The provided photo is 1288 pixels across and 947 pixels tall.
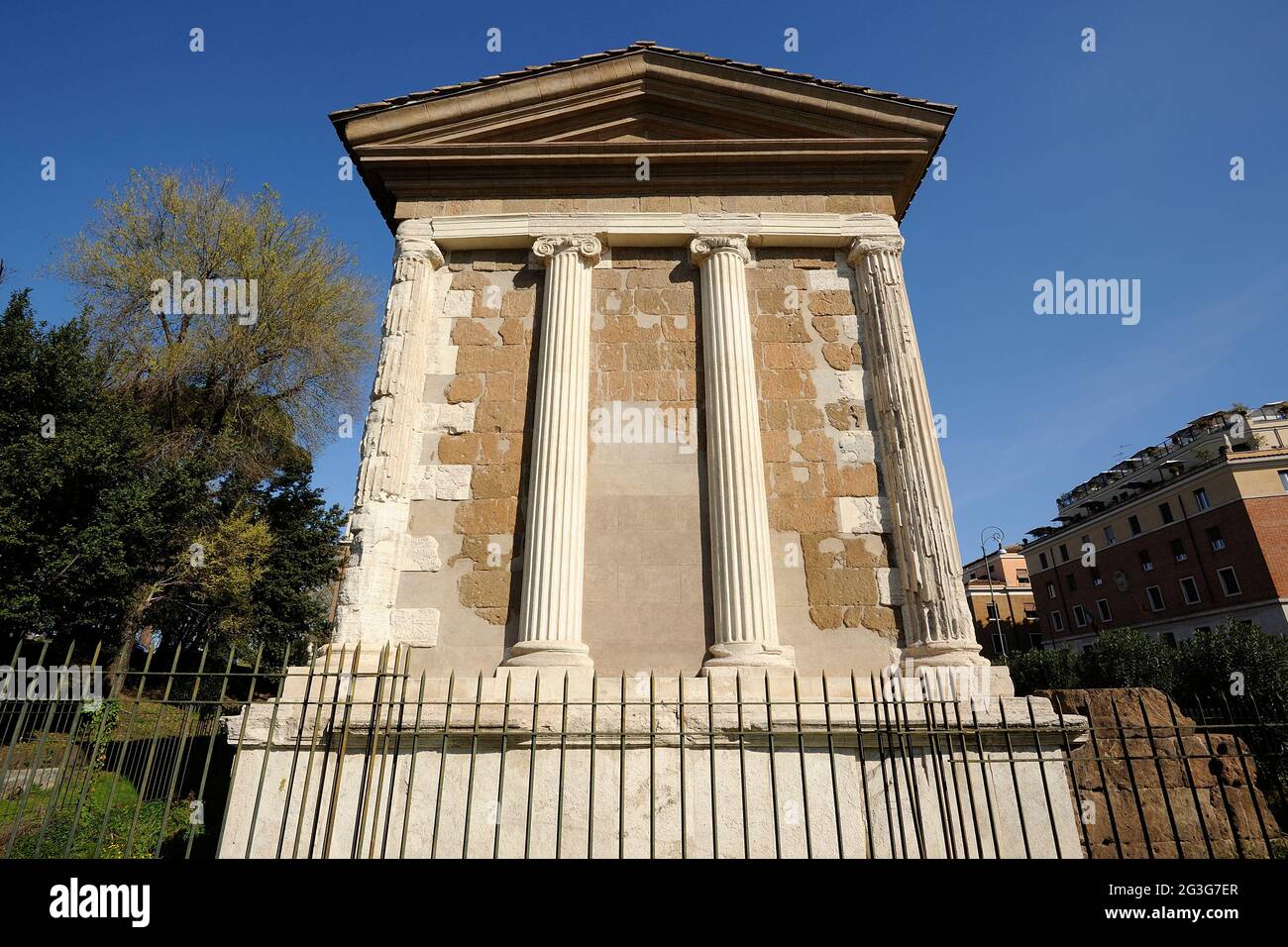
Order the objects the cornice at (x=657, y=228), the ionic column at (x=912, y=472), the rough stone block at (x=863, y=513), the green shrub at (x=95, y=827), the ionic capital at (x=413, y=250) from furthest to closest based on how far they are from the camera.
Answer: the green shrub at (x=95, y=827) < the cornice at (x=657, y=228) < the ionic capital at (x=413, y=250) < the rough stone block at (x=863, y=513) < the ionic column at (x=912, y=472)

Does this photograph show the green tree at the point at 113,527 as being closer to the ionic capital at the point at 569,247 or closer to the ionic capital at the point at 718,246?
the ionic capital at the point at 569,247

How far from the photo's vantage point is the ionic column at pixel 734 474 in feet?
21.6

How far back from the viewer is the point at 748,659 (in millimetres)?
6355

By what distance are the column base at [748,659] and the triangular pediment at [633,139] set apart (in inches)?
232

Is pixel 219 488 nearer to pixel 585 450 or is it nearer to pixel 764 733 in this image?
pixel 585 450

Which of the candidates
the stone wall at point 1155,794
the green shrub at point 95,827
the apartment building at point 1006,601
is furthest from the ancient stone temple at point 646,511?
the apartment building at point 1006,601

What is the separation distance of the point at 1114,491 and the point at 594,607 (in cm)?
5140

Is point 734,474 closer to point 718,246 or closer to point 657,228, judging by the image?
point 718,246

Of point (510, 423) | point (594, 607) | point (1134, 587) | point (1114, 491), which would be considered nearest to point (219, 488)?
point (510, 423)

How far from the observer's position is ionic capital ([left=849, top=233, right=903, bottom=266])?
8.33m

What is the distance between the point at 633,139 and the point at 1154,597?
142 feet

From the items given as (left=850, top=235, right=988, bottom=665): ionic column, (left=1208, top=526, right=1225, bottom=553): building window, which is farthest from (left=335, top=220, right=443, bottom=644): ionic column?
(left=1208, top=526, right=1225, bottom=553): building window

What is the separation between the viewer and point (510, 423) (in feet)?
25.7


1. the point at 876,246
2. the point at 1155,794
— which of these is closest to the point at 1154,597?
the point at 1155,794
